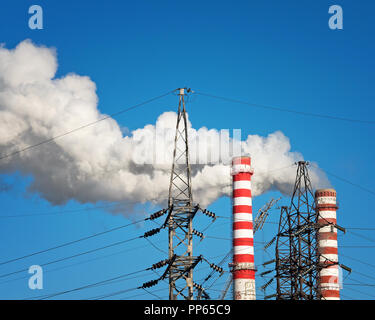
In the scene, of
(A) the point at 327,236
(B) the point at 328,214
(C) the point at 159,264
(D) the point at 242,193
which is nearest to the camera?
(C) the point at 159,264

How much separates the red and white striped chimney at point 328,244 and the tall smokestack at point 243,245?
24.2ft

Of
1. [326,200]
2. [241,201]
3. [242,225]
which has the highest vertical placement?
[326,200]

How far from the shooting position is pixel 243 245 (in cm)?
6800

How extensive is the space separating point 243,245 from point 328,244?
9535 mm

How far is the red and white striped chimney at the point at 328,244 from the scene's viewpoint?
224 feet

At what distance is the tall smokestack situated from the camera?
67.7m

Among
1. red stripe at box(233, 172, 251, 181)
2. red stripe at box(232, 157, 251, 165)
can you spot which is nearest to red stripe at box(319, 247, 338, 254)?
red stripe at box(233, 172, 251, 181)

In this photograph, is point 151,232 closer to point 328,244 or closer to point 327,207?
point 328,244

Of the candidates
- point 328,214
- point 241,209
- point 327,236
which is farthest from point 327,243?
point 241,209

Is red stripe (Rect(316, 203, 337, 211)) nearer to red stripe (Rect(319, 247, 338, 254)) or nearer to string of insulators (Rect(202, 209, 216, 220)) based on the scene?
red stripe (Rect(319, 247, 338, 254))

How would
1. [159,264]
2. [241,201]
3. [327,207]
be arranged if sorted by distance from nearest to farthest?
[159,264] → [241,201] → [327,207]
